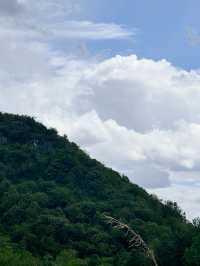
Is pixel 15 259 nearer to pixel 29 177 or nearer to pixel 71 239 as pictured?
pixel 71 239

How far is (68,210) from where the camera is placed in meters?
116

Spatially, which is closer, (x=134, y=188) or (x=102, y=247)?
(x=102, y=247)

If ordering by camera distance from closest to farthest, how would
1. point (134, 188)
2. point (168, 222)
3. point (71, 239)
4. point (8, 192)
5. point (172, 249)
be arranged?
point (172, 249) < point (71, 239) < point (168, 222) < point (8, 192) < point (134, 188)

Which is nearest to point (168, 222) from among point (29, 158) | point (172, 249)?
point (29, 158)

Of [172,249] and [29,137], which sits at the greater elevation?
[29,137]

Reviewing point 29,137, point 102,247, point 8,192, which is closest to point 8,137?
point 29,137

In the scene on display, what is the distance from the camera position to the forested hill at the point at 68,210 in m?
77.4

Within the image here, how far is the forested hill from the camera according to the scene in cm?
7738

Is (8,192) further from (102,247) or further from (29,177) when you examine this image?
(102,247)

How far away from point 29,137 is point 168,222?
45749 millimetres

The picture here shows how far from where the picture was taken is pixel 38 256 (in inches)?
3642

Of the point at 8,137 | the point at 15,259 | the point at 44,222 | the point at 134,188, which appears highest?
the point at 8,137

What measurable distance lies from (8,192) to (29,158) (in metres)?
18.9

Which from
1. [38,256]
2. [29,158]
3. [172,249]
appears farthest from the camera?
[29,158]
